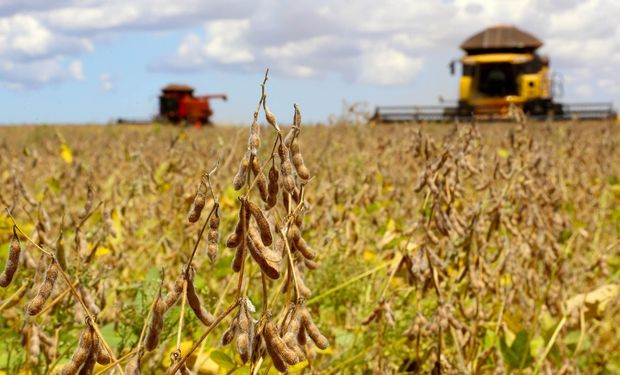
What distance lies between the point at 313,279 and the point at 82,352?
6.30 ft

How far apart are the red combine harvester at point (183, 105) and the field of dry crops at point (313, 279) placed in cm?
2805

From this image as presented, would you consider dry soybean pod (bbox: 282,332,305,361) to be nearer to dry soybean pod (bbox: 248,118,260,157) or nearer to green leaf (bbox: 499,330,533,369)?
dry soybean pod (bbox: 248,118,260,157)

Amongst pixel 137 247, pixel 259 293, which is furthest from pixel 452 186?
pixel 137 247

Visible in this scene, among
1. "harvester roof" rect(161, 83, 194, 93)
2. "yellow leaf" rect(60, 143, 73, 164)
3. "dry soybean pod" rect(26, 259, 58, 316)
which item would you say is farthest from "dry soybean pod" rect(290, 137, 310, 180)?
"harvester roof" rect(161, 83, 194, 93)

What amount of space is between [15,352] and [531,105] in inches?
1015

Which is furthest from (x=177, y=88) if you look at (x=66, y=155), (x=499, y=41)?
(x=66, y=155)

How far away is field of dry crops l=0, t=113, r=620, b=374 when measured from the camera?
115 centimetres

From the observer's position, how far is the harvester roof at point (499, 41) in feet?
100

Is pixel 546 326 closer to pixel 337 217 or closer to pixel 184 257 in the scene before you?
pixel 337 217

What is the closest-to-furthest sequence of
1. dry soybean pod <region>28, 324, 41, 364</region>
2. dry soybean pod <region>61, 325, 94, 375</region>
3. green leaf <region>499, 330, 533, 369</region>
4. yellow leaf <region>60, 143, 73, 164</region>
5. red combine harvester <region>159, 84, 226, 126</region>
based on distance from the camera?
dry soybean pod <region>61, 325, 94, 375</region>, dry soybean pod <region>28, 324, 41, 364</region>, green leaf <region>499, 330, 533, 369</region>, yellow leaf <region>60, 143, 73, 164</region>, red combine harvester <region>159, 84, 226, 126</region>

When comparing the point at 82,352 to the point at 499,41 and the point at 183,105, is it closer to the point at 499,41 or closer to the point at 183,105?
the point at 499,41

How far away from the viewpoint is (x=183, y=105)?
108ft

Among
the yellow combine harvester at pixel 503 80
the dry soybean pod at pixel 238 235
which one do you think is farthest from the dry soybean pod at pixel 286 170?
the yellow combine harvester at pixel 503 80

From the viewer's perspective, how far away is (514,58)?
94.0 ft
